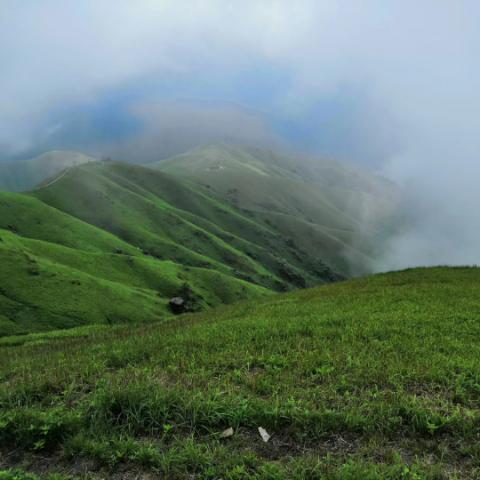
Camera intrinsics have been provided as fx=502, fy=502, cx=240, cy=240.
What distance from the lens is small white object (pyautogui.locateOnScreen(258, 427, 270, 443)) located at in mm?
11188

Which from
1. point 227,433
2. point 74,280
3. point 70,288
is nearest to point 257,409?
point 227,433

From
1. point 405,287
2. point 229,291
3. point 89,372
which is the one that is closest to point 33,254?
point 229,291

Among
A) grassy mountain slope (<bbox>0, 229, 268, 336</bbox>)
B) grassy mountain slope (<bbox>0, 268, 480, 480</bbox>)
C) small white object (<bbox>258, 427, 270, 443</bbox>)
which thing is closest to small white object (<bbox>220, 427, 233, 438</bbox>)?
grassy mountain slope (<bbox>0, 268, 480, 480</bbox>)

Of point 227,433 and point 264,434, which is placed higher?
point 264,434

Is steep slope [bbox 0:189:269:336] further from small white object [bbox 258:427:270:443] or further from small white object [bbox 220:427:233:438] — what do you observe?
small white object [bbox 258:427:270:443]

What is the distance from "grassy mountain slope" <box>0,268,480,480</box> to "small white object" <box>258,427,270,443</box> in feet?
0.34

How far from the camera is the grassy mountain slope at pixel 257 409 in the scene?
10328 mm

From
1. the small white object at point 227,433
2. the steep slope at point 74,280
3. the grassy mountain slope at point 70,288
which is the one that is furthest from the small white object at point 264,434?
the steep slope at point 74,280

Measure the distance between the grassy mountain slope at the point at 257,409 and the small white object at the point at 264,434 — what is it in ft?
0.34

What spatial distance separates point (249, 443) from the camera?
36.6 feet

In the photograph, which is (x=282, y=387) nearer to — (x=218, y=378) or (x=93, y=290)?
(x=218, y=378)

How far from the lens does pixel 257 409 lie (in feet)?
39.9

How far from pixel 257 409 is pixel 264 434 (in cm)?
90

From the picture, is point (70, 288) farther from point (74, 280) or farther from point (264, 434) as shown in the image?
point (264, 434)
